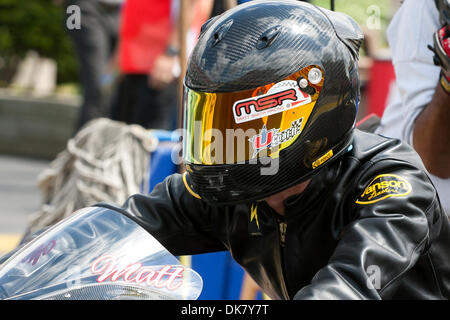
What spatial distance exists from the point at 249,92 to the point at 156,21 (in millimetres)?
3241

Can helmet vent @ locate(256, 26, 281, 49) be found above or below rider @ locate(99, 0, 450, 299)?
above

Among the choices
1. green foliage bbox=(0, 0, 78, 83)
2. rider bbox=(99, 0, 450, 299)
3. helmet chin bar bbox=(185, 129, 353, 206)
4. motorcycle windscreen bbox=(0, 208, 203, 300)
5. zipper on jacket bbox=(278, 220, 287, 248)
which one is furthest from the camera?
green foliage bbox=(0, 0, 78, 83)

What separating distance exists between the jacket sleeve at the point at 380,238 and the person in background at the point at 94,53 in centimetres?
373

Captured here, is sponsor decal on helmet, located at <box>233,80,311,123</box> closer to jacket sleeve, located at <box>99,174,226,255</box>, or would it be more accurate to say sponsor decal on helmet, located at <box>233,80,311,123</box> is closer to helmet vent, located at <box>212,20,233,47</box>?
helmet vent, located at <box>212,20,233,47</box>

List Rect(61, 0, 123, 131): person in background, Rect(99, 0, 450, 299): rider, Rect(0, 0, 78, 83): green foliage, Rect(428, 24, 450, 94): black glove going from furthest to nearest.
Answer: Rect(0, 0, 78, 83): green foliage → Rect(61, 0, 123, 131): person in background → Rect(428, 24, 450, 94): black glove → Rect(99, 0, 450, 299): rider

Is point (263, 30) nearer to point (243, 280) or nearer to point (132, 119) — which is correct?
point (243, 280)

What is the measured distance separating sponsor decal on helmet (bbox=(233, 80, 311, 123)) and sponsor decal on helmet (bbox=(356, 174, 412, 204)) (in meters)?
0.24

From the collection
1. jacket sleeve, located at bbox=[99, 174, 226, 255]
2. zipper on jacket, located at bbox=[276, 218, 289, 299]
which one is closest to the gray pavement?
jacket sleeve, located at bbox=[99, 174, 226, 255]

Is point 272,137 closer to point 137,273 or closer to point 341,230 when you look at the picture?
point 341,230

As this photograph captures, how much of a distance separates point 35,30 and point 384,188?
12000mm

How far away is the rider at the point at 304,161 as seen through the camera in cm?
164

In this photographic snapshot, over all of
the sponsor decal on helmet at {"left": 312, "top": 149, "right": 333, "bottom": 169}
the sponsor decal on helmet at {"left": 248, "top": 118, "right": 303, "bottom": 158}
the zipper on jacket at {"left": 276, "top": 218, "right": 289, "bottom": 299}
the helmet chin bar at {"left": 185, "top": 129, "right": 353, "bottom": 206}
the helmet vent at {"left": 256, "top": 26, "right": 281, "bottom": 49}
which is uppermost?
the helmet vent at {"left": 256, "top": 26, "right": 281, "bottom": 49}

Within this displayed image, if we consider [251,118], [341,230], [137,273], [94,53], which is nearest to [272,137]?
[251,118]

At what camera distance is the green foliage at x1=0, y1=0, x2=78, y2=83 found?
1303 cm
